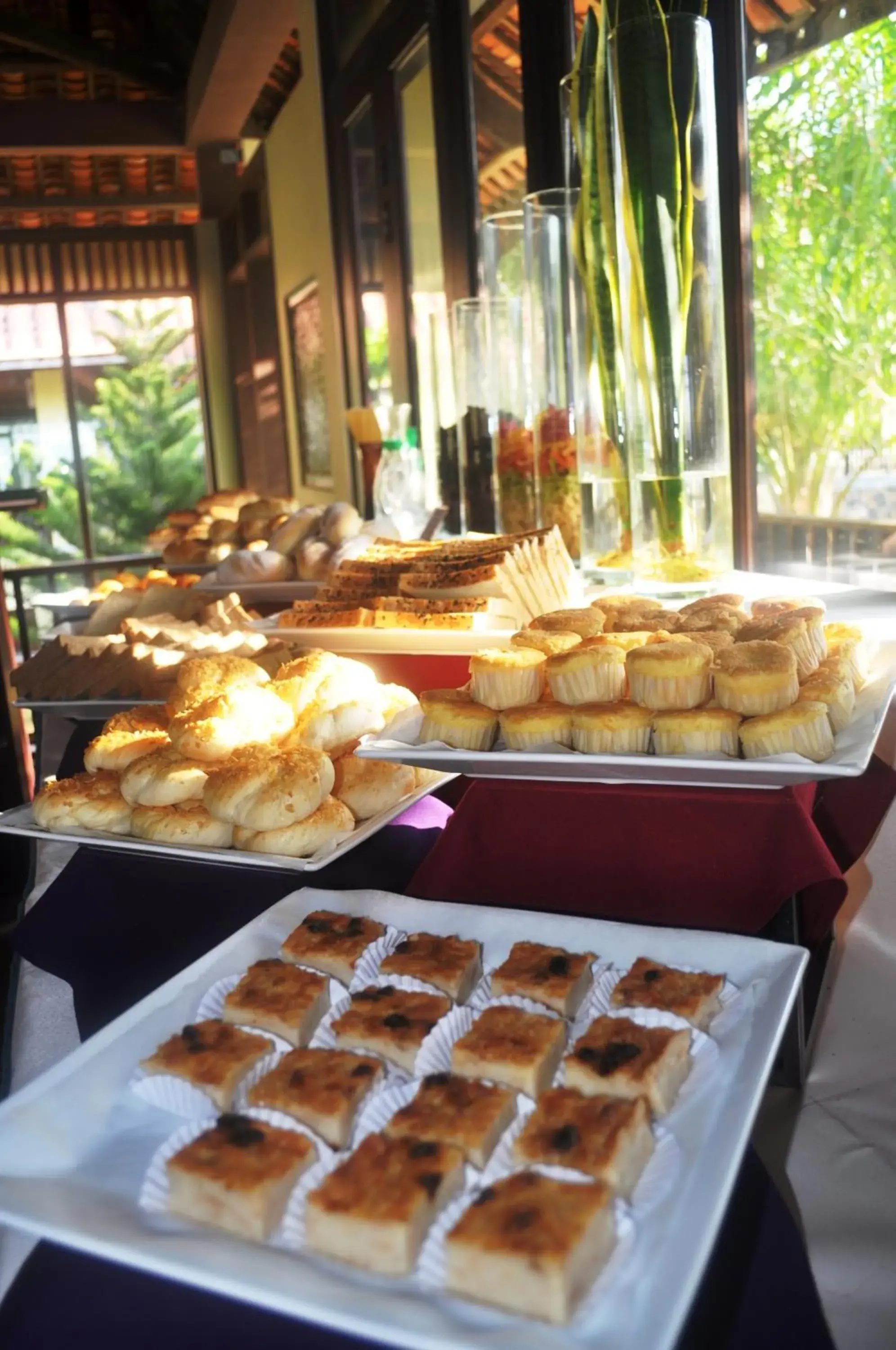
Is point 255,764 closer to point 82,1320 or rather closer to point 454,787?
point 454,787

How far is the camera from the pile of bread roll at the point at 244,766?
0.91 metres

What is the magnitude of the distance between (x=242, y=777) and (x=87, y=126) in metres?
6.46

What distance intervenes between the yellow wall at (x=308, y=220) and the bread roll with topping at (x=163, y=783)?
4.10 meters

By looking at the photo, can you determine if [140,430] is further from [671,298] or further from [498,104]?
[671,298]

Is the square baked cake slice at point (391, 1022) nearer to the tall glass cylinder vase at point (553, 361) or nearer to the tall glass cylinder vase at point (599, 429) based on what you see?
the tall glass cylinder vase at point (599, 429)

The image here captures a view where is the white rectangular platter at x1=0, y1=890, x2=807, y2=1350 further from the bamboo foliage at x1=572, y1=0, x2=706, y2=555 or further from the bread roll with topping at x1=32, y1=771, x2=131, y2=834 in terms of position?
the bamboo foliage at x1=572, y1=0, x2=706, y2=555

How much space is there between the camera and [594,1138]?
0.51 m

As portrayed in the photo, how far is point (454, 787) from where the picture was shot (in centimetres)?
116

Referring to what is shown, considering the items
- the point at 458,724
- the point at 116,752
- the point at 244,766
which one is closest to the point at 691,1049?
the point at 458,724

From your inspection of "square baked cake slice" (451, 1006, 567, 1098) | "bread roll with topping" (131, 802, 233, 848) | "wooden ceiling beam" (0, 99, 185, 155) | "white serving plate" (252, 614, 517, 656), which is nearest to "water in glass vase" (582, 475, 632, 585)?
"white serving plate" (252, 614, 517, 656)

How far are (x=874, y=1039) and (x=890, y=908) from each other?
0.21 m

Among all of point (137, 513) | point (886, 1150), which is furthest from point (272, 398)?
point (886, 1150)

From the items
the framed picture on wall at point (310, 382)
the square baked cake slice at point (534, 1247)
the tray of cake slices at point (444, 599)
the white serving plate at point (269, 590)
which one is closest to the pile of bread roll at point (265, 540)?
the white serving plate at point (269, 590)

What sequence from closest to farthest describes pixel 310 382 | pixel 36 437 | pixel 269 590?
pixel 269 590 < pixel 310 382 < pixel 36 437
